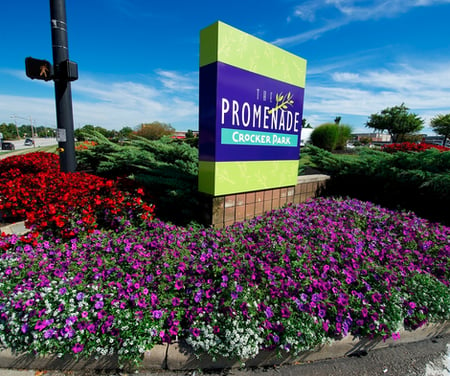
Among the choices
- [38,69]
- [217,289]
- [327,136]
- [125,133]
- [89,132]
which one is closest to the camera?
[217,289]

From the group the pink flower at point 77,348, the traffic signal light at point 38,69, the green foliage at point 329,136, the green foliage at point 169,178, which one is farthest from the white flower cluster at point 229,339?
the green foliage at point 329,136

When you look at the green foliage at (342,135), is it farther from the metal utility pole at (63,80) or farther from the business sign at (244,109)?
the metal utility pole at (63,80)

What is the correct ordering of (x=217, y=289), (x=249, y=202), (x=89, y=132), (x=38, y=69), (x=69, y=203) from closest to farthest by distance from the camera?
(x=217, y=289) < (x=69, y=203) < (x=249, y=202) < (x=38, y=69) < (x=89, y=132)

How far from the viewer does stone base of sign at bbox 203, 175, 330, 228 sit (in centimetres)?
312

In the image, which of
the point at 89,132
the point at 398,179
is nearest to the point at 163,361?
the point at 398,179

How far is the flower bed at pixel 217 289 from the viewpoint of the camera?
63.7 inches

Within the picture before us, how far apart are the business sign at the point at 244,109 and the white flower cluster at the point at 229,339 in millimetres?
1568

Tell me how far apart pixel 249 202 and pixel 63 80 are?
11.9 feet

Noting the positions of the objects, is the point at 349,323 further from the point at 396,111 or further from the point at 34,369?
the point at 396,111

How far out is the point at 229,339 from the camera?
63.2 inches

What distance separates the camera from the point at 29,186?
133 inches

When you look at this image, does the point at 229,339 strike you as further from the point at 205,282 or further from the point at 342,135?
the point at 342,135

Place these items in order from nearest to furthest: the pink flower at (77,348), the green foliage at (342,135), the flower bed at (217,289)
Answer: the pink flower at (77,348) → the flower bed at (217,289) → the green foliage at (342,135)

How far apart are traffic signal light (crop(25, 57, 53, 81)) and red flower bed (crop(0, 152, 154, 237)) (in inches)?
63.6
